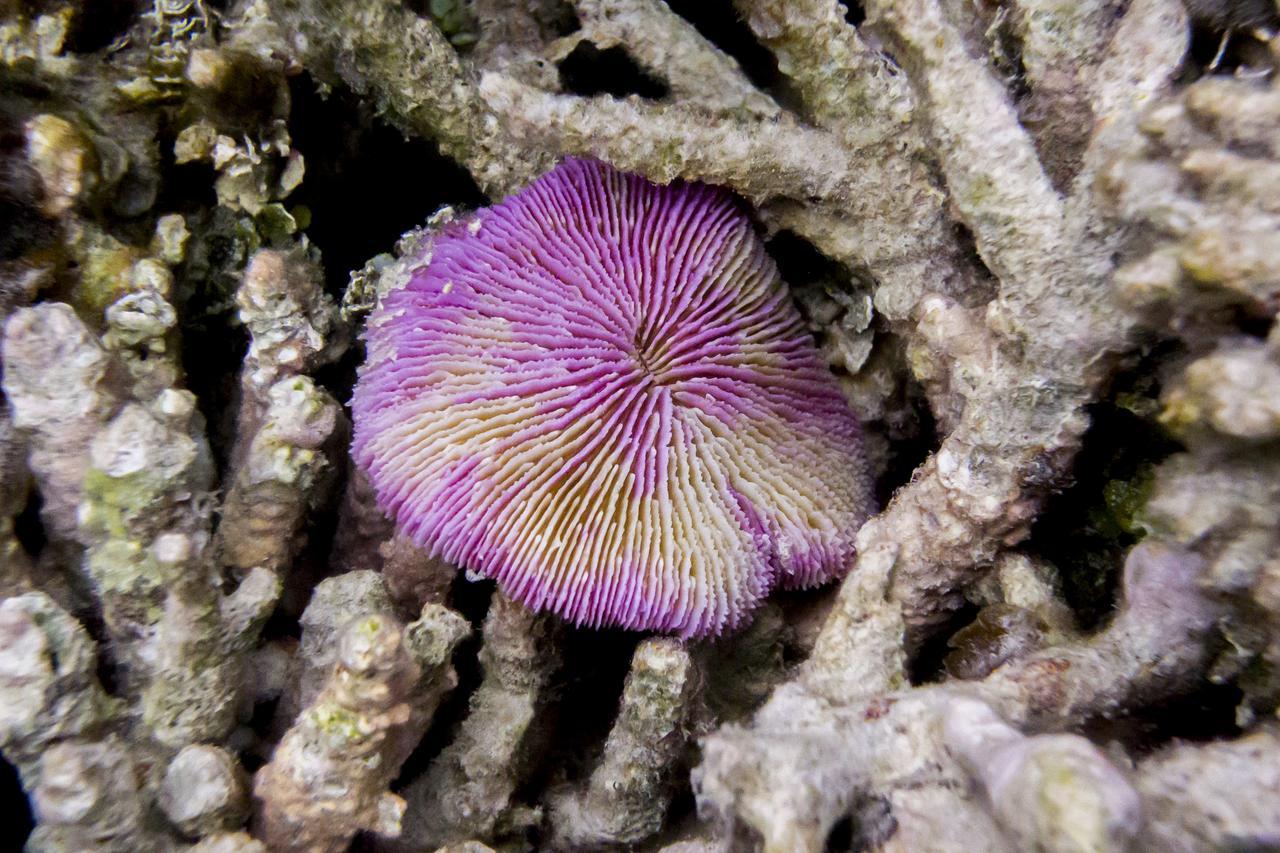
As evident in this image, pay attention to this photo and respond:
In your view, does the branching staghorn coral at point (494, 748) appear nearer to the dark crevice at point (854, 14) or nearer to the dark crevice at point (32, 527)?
the dark crevice at point (32, 527)

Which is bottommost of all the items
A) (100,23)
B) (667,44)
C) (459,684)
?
(459,684)

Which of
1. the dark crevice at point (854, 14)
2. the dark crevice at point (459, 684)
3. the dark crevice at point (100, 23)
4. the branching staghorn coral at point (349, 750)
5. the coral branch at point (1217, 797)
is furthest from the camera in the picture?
the dark crevice at point (854, 14)

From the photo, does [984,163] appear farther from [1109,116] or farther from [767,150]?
[767,150]

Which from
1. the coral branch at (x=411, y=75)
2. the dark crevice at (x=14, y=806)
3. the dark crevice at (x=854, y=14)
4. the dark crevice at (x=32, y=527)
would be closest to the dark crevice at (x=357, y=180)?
the coral branch at (x=411, y=75)

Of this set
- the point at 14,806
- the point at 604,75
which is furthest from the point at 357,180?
the point at 14,806

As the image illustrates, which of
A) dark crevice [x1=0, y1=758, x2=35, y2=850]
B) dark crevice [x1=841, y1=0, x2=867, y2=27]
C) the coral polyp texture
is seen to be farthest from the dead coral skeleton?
dark crevice [x1=0, y1=758, x2=35, y2=850]

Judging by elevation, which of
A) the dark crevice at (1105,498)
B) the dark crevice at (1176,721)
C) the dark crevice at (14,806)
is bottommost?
the dark crevice at (14,806)

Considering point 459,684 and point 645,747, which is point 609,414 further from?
point 459,684

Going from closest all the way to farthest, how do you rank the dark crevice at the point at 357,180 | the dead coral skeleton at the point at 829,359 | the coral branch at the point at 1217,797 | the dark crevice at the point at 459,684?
1. the coral branch at the point at 1217,797
2. the dead coral skeleton at the point at 829,359
3. the dark crevice at the point at 459,684
4. the dark crevice at the point at 357,180
